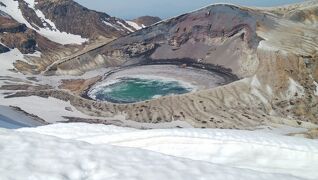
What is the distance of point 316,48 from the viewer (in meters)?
67.6

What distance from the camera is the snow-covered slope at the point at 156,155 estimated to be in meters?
4.84

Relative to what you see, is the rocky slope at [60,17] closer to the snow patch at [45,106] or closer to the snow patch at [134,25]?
the snow patch at [134,25]

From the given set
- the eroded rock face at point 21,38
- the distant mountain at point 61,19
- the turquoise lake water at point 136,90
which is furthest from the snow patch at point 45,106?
the distant mountain at point 61,19

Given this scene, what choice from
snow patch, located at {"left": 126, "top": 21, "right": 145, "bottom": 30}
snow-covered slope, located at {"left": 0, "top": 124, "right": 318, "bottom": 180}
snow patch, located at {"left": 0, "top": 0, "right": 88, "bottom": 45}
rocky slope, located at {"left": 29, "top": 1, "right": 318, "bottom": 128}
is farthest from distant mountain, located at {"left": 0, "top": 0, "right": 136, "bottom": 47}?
snow-covered slope, located at {"left": 0, "top": 124, "right": 318, "bottom": 180}

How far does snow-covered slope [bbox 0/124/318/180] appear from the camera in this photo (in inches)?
191

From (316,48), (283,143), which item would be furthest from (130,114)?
(283,143)

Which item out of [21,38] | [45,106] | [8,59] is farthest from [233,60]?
[21,38]

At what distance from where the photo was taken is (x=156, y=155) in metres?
5.41

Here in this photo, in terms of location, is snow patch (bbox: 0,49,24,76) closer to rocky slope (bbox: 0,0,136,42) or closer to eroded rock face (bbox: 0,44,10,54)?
eroded rock face (bbox: 0,44,10,54)

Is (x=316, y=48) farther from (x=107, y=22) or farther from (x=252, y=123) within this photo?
(x=107, y=22)

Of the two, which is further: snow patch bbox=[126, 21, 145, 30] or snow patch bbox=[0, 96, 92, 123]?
snow patch bbox=[126, 21, 145, 30]

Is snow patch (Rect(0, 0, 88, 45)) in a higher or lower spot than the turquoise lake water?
higher

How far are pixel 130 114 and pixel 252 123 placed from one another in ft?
47.1

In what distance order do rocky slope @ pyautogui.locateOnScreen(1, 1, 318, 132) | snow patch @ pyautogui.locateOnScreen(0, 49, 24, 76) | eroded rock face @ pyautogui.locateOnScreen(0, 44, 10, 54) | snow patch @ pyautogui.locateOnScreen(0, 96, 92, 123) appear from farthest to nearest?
eroded rock face @ pyautogui.locateOnScreen(0, 44, 10, 54), snow patch @ pyautogui.locateOnScreen(0, 49, 24, 76), rocky slope @ pyautogui.locateOnScreen(1, 1, 318, 132), snow patch @ pyautogui.locateOnScreen(0, 96, 92, 123)
